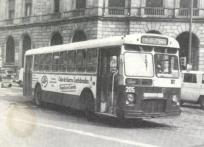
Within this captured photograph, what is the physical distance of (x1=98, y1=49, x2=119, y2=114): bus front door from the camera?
14.0 metres

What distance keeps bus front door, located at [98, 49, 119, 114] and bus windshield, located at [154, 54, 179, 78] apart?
3.81ft

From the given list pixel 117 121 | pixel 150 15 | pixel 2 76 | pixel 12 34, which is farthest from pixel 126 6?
pixel 117 121

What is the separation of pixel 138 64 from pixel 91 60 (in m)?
2.18

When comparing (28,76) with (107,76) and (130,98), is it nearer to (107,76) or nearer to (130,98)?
(107,76)

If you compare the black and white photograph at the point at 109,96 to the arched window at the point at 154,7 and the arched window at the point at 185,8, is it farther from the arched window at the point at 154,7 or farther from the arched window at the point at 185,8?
the arched window at the point at 154,7

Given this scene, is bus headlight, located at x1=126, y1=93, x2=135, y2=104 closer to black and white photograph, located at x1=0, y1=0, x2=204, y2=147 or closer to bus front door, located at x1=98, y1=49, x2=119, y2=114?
black and white photograph, located at x1=0, y1=0, x2=204, y2=147

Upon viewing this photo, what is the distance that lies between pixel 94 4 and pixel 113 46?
25.7 metres

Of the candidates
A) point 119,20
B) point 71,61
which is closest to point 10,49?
point 119,20

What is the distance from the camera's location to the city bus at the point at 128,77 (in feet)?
44.3

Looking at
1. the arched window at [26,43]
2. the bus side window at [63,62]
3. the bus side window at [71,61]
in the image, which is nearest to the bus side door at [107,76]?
the bus side window at [71,61]

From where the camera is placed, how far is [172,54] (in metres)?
14.5

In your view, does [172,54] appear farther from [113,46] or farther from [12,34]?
[12,34]

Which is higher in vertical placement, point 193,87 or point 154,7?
point 154,7

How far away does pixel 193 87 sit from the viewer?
892 inches
